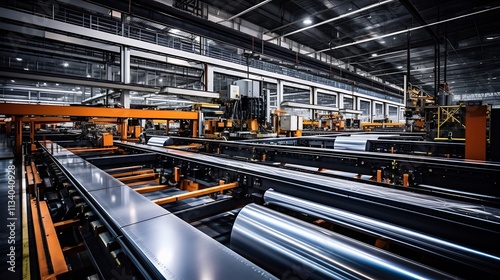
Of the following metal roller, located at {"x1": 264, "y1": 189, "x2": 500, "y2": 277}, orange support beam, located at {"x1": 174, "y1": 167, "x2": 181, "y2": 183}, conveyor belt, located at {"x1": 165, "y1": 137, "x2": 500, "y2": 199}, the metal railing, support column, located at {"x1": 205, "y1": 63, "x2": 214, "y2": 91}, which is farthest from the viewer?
support column, located at {"x1": 205, "y1": 63, "x2": 214, "y2": 91}

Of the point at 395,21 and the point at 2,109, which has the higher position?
the point at 395,21

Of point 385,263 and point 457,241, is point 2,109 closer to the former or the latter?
point 385,263

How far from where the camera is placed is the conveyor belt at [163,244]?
2.71 ft

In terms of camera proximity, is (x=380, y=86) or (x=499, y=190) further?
(x=380, y=86)

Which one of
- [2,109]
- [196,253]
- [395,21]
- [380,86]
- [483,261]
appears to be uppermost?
[395,21]

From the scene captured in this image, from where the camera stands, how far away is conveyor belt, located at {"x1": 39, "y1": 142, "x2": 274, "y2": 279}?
0.83 metres

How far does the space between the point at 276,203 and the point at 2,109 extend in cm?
466

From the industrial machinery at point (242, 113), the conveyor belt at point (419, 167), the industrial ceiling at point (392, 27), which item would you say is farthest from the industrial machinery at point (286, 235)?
the industrial machinery at point (242, 113)

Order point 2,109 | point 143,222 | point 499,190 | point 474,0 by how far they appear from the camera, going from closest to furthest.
A: point 143,222 → point 499,190 → point 2,109 → point 474,0

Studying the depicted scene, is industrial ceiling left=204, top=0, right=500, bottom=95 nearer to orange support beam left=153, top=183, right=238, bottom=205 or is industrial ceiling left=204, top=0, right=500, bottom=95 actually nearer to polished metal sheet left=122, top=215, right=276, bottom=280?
orange support beam left=153, top=183, right=238, bottom=205

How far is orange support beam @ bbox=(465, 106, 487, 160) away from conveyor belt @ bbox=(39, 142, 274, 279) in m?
4.27

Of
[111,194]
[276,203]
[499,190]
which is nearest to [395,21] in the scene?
[499,190]

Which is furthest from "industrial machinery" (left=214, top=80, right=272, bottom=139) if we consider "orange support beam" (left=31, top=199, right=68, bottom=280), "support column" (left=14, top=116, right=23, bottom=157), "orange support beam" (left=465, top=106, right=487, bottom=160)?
"orange support beam" (left=31, top=199, right=68, bottom=280)

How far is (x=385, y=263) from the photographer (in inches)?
38.2
